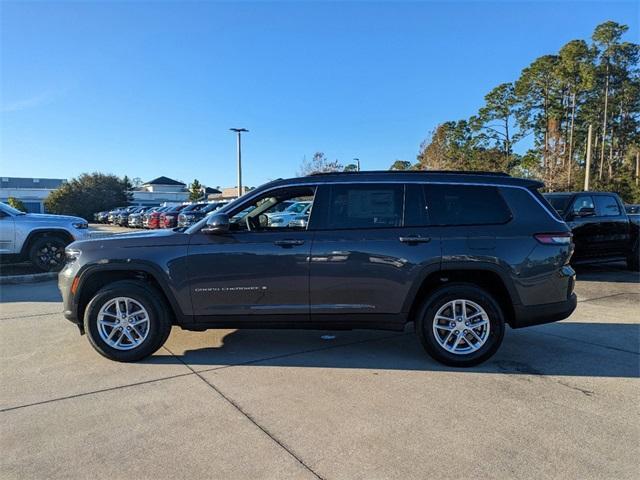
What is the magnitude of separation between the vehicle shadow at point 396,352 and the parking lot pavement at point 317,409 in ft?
0.09

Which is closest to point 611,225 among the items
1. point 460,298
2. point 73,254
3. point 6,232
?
point 460,298

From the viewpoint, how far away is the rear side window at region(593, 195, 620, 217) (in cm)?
1020

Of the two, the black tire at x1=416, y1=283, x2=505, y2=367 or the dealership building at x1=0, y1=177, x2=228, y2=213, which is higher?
the dealership building at x1=0, y1=177, x2=228, y2=213

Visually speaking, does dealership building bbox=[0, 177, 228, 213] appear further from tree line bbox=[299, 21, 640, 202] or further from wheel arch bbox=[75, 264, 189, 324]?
wheel arch bbox=[75, 264, 189, 324]

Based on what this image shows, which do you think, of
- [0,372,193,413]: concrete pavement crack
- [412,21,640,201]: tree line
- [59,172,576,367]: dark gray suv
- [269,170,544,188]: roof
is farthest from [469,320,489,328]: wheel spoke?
[412,21,640,201]: tree line

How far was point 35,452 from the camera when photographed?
9.83ft

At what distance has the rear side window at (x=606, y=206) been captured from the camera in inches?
401

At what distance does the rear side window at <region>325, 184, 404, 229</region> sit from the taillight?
1.33 meters

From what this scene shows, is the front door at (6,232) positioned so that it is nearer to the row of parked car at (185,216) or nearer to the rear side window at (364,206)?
the row of parked car at (185,216)

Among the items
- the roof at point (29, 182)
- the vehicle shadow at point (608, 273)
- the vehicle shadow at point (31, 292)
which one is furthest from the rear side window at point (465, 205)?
the roof at point (29, 182)

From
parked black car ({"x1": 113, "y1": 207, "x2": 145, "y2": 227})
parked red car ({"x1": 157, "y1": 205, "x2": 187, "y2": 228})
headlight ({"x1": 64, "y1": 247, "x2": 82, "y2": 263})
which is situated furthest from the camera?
parked black car ({"x1": 113, "y1": 207, "x2": 145, "y2": 227})

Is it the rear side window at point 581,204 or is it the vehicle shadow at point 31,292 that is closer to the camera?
the vehicle shadow at point 31,292

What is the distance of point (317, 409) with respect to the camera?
142 inches

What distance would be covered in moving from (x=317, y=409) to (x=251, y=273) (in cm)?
148
